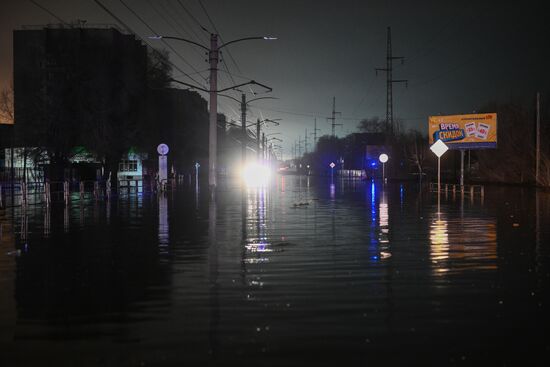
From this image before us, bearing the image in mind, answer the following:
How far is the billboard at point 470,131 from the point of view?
2384 inches

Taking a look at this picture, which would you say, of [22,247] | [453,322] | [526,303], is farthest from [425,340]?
[22,247]

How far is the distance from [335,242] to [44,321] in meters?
8.80

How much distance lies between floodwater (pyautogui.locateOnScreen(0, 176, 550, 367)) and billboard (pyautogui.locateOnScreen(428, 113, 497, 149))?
4521cm

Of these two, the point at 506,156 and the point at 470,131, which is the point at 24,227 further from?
the point at 506,156

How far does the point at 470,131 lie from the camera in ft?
201

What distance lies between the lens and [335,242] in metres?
15.2

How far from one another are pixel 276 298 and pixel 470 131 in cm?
5629

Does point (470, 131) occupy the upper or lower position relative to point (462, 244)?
upper

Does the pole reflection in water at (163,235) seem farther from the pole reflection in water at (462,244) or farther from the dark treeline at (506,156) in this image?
the dark treeline at (506,156)

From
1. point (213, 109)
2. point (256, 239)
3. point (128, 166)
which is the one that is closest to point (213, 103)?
point (213, 109)

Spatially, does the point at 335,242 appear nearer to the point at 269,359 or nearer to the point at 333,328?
the point at 333,328

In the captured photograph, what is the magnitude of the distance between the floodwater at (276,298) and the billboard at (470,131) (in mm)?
45207

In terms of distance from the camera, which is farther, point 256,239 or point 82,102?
point 82,102

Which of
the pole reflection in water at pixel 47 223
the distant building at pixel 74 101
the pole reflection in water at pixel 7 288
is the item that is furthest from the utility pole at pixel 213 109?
the pole reflection in water at pixel 7 288
